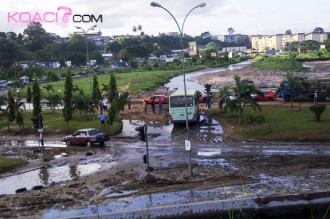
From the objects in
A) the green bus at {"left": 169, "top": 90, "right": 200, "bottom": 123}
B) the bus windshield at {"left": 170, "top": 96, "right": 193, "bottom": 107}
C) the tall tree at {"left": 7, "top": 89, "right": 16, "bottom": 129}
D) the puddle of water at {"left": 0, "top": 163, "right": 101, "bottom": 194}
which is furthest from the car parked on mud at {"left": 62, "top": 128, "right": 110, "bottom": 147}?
the tall tree at {"left": 7, "top": 89, "right": 16, "bottom": 129}

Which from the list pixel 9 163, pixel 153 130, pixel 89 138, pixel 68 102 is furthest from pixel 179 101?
pixel 9 163

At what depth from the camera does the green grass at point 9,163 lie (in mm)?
24188

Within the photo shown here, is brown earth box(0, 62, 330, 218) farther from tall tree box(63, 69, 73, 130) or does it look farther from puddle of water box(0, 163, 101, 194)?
tall tree box(63, 69, 73, 130)

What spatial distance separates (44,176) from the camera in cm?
2250

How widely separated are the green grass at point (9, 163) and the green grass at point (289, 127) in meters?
14.1

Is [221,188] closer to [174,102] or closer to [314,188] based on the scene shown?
[314,188]

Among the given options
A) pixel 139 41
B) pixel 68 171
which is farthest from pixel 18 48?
pixel 68 171

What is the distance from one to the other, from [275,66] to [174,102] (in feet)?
303

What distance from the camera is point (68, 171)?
23219mm

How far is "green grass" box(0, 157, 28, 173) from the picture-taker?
24.2 meters

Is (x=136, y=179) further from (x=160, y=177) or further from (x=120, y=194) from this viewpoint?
(x=120, y=194)

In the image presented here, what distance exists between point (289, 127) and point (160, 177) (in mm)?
12294

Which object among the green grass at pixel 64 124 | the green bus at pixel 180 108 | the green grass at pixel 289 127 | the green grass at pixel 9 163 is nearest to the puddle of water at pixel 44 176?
the green grass at pixel 9 163

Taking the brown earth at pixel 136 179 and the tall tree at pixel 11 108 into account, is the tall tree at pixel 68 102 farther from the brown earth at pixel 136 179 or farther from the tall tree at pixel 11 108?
the brown earth at pixel 136 179
